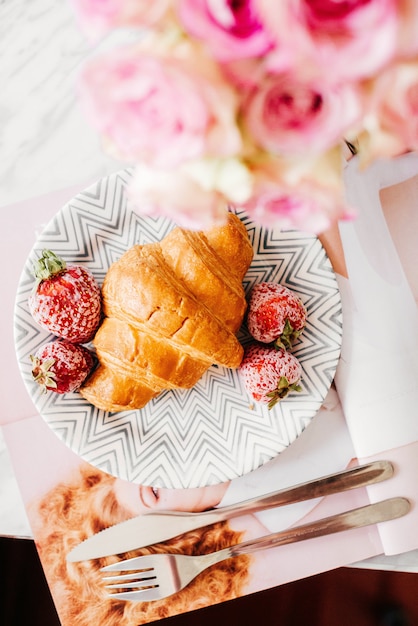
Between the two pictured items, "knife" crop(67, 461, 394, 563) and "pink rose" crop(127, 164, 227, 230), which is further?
"knife" crop(67, 461, 394, 563)

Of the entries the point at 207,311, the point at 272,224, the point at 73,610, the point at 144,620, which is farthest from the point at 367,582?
the point at 272,224

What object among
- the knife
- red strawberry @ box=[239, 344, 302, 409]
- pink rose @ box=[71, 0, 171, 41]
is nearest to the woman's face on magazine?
the knife

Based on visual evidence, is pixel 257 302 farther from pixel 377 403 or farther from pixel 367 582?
pixel 367 582

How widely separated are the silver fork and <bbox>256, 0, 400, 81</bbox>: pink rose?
859mm

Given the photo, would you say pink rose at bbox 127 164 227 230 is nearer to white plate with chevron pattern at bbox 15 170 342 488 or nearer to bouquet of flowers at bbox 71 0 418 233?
bouquet of flowers at bbox 71 0 418 233

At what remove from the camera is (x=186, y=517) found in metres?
0.99

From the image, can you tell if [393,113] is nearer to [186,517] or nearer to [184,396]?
[184,396]

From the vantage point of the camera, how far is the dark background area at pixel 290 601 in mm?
1076

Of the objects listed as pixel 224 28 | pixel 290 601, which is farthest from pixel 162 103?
pixel 290 601

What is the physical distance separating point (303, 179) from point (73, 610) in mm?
944

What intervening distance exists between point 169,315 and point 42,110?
0.58 meters

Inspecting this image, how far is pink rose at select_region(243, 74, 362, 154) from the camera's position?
356 mm

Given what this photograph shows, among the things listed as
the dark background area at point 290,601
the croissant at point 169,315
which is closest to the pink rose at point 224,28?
the croissant at point 169,315

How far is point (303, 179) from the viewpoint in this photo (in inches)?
15.0
